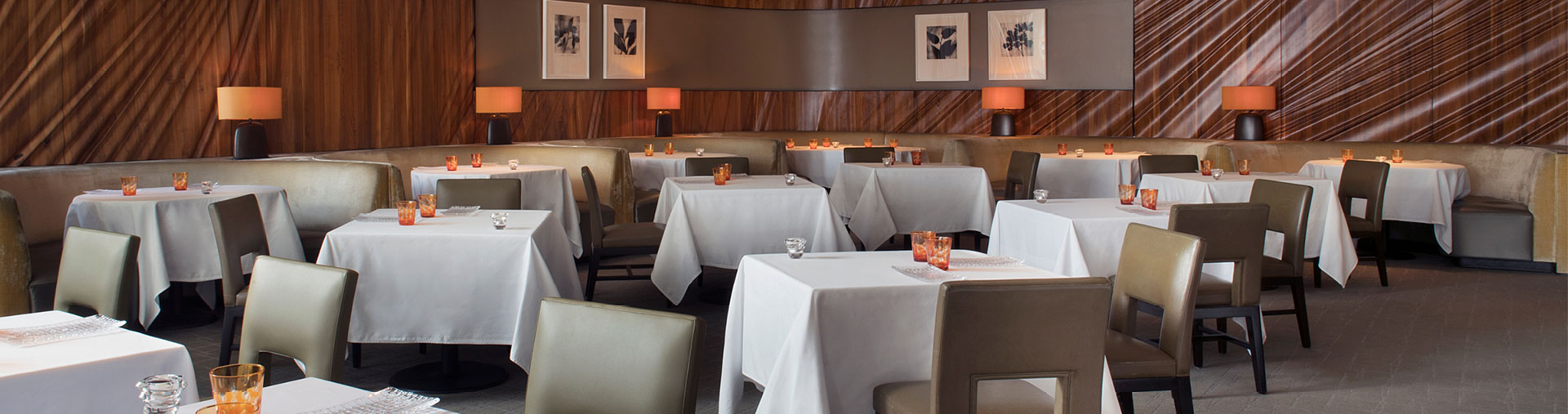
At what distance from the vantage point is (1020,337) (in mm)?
2467

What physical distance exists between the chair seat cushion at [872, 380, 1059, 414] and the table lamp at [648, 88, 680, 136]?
7918 mm

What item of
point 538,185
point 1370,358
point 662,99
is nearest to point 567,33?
point 662,99

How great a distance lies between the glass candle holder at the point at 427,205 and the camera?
4473 mm

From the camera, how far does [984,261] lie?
3455 millimetres

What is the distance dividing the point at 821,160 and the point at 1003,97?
2081 millimetres

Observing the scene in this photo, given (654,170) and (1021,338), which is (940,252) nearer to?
(1021,338)

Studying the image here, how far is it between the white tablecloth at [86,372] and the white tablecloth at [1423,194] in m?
6.90

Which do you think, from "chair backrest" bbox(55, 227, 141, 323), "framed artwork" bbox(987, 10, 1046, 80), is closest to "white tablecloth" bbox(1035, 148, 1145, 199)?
"framed artwork" bbox(987, 10, 1046, 80)

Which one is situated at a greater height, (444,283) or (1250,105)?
(1250,105)

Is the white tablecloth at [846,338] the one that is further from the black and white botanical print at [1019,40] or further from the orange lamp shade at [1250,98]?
the black and white botanical print at [1019,40]

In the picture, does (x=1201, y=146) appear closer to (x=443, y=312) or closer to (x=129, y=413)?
(x=443, y=312)

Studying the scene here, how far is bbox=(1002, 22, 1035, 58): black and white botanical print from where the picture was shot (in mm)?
11344

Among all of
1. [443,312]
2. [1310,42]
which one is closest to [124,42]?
[443,312]

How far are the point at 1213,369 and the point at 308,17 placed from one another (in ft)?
20.7
